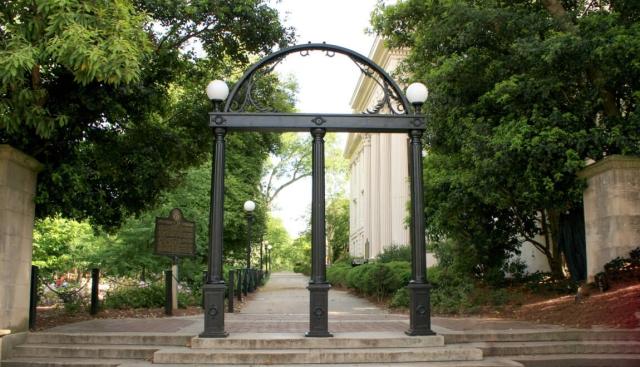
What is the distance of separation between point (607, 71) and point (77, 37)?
10155mm

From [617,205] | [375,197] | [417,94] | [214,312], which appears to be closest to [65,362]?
[214,312]

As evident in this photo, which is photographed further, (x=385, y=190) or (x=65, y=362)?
(x=385, y=190)

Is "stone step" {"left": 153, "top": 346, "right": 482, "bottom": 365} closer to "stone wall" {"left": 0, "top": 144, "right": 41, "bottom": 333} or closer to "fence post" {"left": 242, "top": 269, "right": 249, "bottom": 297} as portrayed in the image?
"stone wall" {"left": 0, "top": 144, "right": 41, "bottom": 333}

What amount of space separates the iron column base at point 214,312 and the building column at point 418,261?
9.32ft

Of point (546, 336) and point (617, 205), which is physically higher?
point (617, 205)

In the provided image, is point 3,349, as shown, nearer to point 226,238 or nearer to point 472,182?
point 472,182

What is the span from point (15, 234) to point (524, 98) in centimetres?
1021

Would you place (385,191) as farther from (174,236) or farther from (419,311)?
(419,311)

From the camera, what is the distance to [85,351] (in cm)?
848

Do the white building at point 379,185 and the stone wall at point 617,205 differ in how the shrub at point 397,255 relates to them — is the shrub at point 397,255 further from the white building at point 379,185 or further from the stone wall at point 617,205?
the stone wall at point 617,205

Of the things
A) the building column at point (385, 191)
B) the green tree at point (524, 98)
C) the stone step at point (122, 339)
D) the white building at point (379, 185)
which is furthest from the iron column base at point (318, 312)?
the building column at point (385, 191)

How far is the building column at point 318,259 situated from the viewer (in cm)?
880

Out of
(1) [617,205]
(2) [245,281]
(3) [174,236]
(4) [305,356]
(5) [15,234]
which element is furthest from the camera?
(2) [245,281]

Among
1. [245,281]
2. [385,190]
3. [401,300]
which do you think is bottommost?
[401,300]
